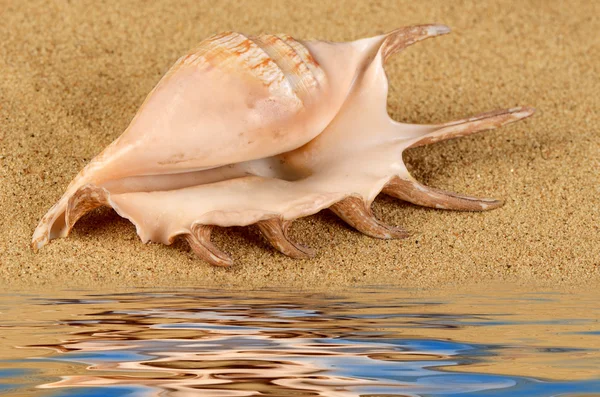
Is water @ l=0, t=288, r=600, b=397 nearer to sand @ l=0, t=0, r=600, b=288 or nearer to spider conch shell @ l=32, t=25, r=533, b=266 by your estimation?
sand @ l=0, t=0, r=600, b=288

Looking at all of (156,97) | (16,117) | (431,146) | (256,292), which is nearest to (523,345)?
(256,292)

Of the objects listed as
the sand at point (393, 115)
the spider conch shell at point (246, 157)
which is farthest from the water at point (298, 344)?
the spider conch shell at point (246, 157)

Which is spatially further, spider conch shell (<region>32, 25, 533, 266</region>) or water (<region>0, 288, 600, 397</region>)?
spider conch shell (<region>32, 25, 533, 266</region>)

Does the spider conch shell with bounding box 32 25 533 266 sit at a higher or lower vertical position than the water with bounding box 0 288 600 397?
higher

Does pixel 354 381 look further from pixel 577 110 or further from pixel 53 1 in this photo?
pixel 53 1

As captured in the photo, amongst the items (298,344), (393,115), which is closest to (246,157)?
(393,115)

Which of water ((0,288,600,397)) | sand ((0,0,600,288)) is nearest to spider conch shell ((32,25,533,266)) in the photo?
sand ((0,0,600,288))

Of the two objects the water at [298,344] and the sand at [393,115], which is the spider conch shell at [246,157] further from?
the water at [298,344]

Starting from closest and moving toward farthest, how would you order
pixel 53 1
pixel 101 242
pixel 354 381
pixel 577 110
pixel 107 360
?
1. pixel 354 381
2. pixel 107 360
3. pixel 101 242
4. pixel 577 110
5. pixel 53 1
